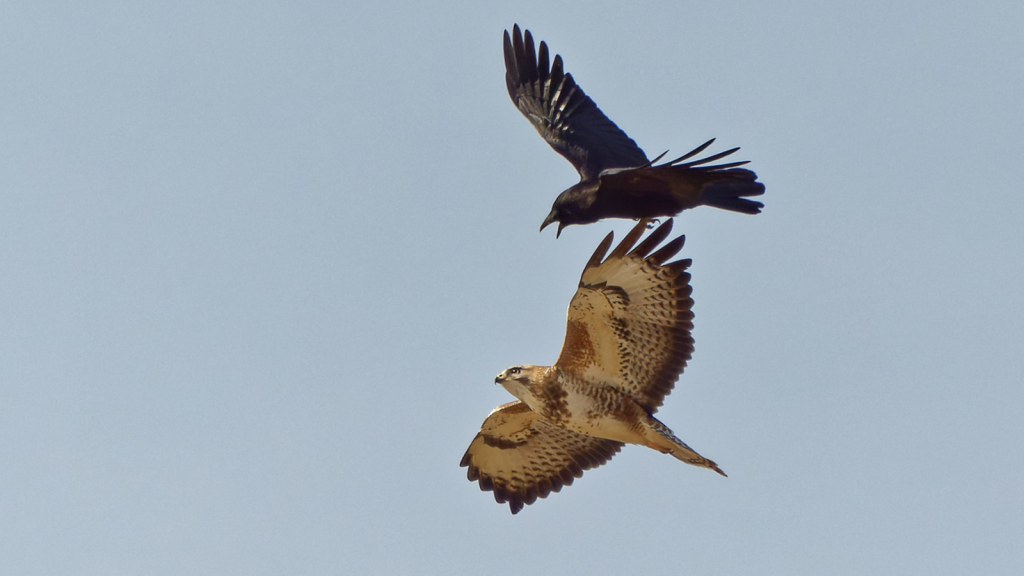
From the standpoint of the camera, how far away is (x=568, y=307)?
Answer: 8859 mm

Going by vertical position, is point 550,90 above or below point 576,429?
above

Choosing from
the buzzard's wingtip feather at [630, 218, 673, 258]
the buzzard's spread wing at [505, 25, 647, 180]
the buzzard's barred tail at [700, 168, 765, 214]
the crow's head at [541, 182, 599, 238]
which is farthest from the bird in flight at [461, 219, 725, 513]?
the buzzard's spread wing at [505, 25, 647, 180]

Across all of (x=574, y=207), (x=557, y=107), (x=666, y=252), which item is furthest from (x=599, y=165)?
(x=666, y=252)

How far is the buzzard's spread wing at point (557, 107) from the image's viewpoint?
34.8 feet

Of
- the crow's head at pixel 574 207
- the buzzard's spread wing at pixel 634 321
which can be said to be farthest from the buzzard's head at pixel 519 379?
the crow's head at pixel 574 207

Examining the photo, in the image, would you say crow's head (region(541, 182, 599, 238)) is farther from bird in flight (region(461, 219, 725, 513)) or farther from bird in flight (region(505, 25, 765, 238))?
bird in flight (region(461, 219, 725, 513))

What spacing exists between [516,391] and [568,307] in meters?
0.79

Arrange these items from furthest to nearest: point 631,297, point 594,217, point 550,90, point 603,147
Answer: point 550,90 < point 603,147 < point 594,217 < point 631,297

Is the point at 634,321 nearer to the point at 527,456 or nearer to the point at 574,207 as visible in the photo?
the point at 574,207

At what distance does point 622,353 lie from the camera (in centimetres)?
911

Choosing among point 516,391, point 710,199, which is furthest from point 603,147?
point 516,391

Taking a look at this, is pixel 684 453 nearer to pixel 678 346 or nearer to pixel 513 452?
pixel 678 346

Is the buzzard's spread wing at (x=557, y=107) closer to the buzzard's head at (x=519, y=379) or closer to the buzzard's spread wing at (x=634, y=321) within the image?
the buzzard's spread wing at (x=634, y=321)

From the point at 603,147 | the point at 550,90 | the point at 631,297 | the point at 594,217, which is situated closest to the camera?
the point at 631,297
